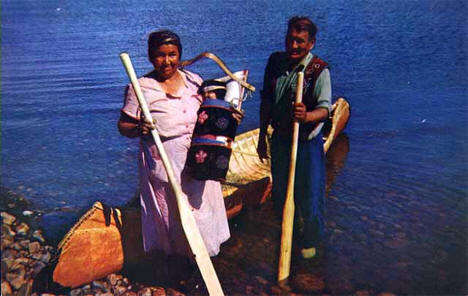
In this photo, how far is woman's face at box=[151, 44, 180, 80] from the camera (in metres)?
3.36

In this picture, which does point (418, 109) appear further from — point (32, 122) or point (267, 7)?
point (267, 7)

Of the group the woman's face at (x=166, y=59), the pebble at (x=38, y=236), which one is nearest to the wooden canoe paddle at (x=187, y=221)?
the woman's face at (x=166, y=59)

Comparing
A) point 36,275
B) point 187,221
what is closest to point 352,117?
point 187,221

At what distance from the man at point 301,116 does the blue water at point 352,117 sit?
40.5 inches

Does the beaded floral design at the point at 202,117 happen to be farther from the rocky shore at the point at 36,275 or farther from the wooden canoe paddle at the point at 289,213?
the rocky shore at the point at 36,275

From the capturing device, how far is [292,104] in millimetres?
3576

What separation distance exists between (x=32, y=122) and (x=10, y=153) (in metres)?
2.00

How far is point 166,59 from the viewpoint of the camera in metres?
3.39

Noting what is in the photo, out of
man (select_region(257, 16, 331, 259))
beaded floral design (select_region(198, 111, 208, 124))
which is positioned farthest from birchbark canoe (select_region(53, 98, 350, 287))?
beaded floral design (select_region(198, 111, 208, 124))

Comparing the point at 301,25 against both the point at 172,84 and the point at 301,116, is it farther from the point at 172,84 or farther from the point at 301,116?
the point at 172,84

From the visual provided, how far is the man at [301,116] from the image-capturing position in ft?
11.6

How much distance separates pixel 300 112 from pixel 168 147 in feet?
3.46

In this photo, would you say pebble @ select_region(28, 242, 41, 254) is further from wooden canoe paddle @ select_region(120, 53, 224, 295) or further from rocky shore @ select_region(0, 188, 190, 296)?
wooden canoe paddle @ select_region(120, 53, 224, 295)

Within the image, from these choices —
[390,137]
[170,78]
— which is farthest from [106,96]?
[170,78]
